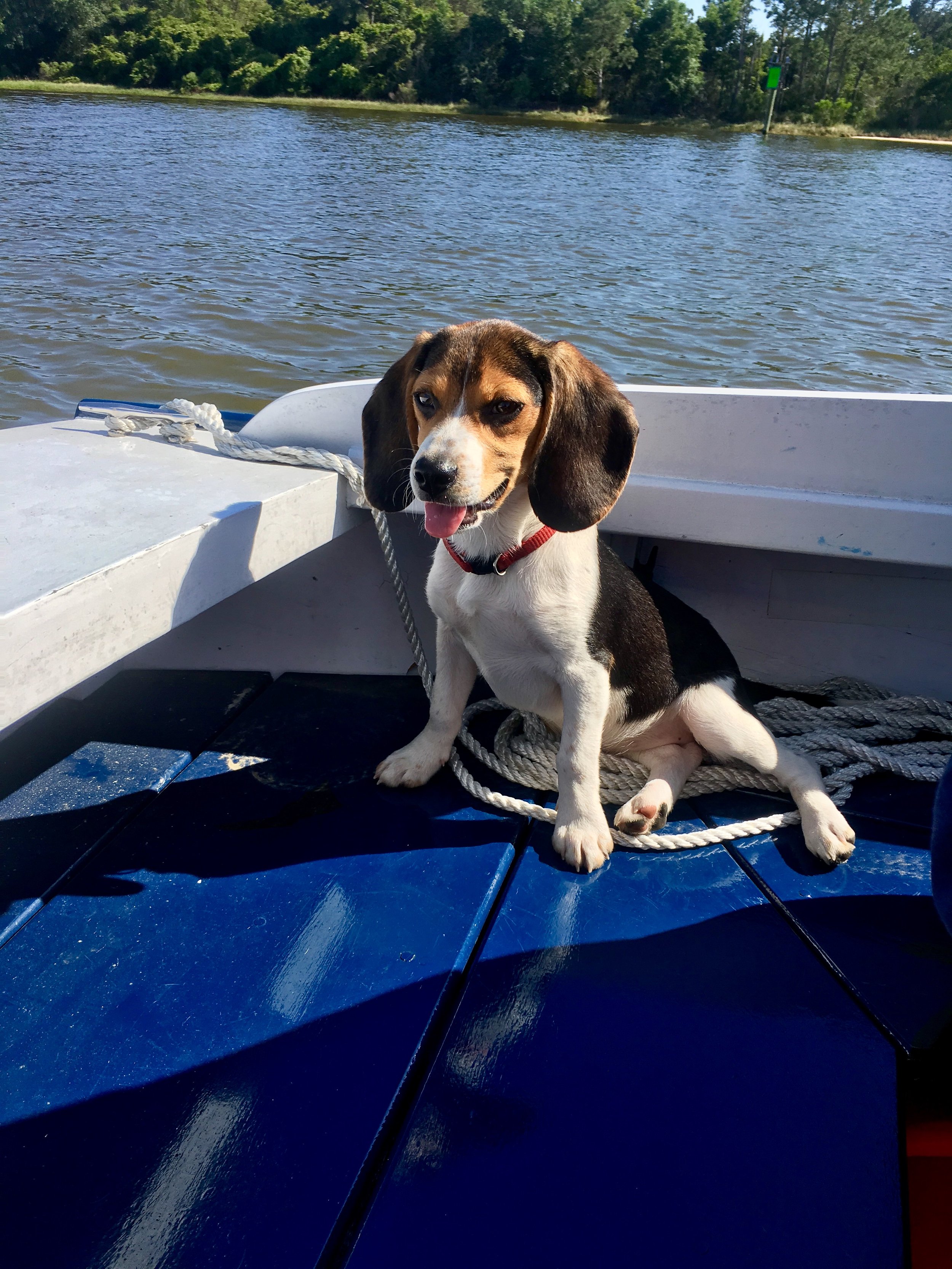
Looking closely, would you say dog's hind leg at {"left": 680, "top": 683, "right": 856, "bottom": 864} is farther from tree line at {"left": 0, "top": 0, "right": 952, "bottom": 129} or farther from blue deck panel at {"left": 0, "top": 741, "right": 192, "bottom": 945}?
tree line at {"left": 0, "top": 0, "right": 952, "bottom": 129}

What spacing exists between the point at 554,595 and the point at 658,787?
569 millimetres

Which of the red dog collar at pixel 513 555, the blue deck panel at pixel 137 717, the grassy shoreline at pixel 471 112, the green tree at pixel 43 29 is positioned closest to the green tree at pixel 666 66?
the grassy shoreline at pixel 471 112

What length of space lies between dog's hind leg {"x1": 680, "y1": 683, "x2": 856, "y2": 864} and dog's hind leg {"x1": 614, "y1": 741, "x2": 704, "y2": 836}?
0.07 metres

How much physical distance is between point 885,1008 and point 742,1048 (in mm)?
305

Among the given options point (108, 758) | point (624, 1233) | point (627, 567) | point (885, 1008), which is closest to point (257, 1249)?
point (624, 1233)

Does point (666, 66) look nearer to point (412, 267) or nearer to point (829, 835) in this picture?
point (412, 267)

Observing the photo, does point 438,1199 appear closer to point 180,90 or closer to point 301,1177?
point 301,1177

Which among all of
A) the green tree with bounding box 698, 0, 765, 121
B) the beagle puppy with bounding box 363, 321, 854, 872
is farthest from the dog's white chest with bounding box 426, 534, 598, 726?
the green tree with bounding box 698, 0, 765, 121

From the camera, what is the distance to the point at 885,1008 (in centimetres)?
171

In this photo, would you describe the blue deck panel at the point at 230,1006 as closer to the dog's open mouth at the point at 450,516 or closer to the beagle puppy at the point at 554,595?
the beagle puppy at the point at 554,595

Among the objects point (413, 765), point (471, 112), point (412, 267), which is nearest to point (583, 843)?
point (413, 765)

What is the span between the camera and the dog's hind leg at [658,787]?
216 centimetres

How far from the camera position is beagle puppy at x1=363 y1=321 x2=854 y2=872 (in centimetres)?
195

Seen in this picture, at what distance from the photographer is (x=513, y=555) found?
2.12 meters
